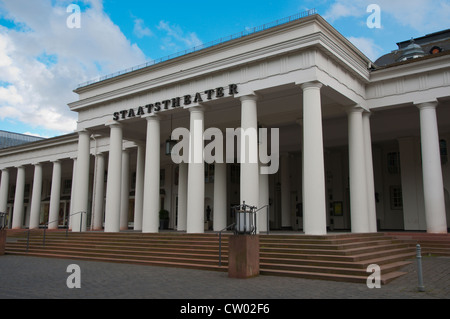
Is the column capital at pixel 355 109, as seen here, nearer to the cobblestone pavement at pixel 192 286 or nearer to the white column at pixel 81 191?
the cobblestone pavement at pixel 192 286

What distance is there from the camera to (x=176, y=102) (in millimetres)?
18094

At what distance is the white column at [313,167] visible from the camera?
44.9 feet

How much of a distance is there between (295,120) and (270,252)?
9.67 meters

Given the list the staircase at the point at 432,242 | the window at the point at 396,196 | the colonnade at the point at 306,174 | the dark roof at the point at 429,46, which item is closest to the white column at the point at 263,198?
the colonnade at the point at 306,174

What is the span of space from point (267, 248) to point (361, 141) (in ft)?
23.4

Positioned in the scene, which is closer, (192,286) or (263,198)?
(192,286)

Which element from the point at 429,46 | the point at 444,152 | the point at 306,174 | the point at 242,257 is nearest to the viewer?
the point at 242,257

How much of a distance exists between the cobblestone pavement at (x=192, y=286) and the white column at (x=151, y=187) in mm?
6071

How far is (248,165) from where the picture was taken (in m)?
15.4

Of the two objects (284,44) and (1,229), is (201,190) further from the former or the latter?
(1,229)

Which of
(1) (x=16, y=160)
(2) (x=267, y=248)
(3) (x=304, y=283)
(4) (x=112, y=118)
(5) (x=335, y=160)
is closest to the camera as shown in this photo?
(3) (x=304, y=283)

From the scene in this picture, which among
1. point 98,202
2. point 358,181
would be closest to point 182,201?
point 98,202

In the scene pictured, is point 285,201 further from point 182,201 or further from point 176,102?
point 176,102
